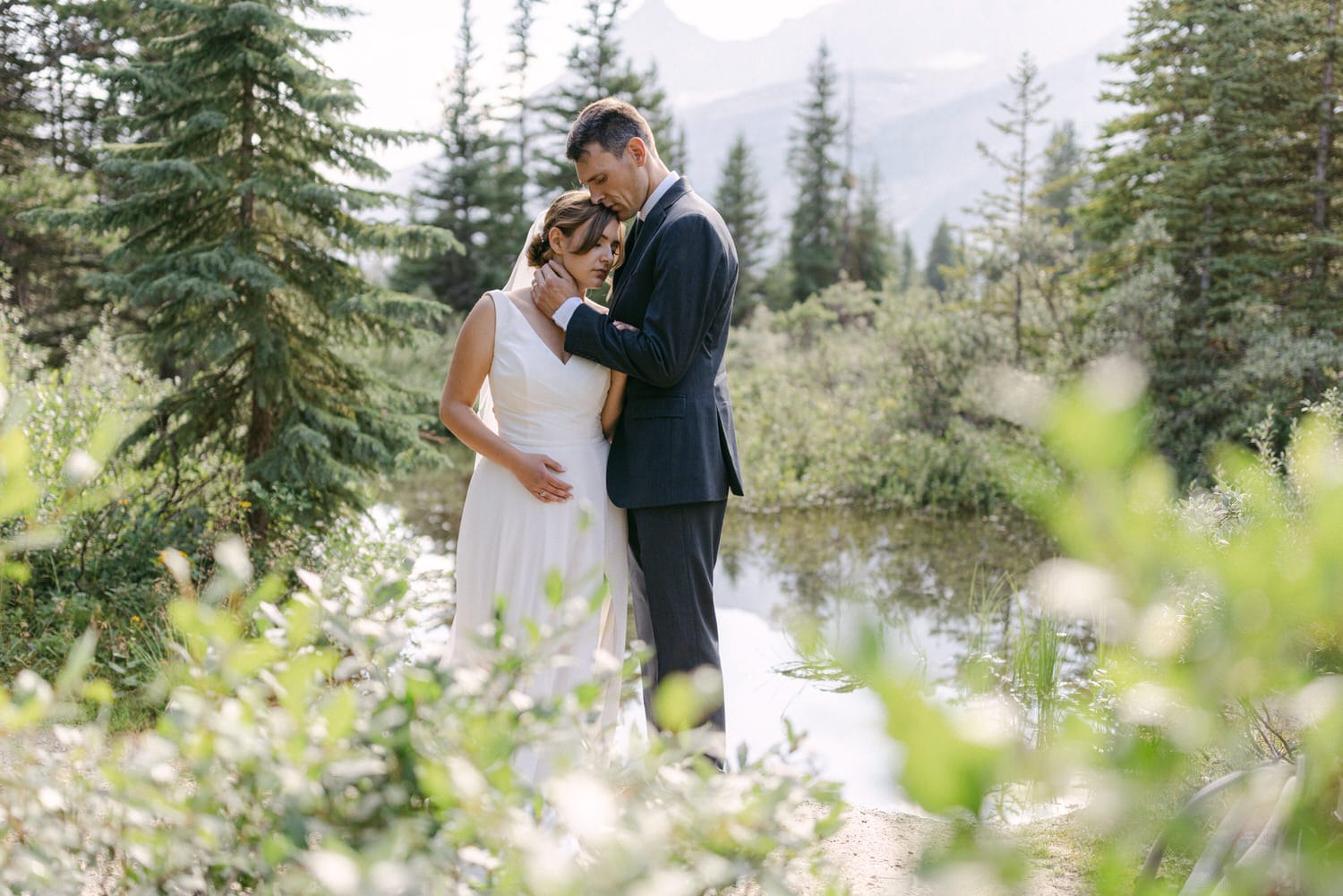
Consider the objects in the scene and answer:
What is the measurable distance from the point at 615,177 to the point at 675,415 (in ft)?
2.70

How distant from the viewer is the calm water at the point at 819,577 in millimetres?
4945

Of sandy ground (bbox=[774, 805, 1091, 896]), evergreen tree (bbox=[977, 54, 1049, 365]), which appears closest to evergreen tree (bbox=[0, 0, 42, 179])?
evergreen tree (bbox=[977, 54, 1049, 365])

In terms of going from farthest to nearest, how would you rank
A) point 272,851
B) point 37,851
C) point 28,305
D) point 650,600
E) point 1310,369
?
point 28,305 < point 1310,369 < point 650,600 < point 37,851 < point 272,851

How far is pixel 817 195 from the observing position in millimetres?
37312

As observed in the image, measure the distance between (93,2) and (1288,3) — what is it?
13822 millimetres

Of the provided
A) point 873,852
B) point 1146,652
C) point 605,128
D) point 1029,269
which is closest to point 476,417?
point 605,128

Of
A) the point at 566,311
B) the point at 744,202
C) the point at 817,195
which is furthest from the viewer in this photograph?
the point at 744,202

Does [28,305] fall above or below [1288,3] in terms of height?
below

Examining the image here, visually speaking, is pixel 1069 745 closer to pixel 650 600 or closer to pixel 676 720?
pixel 676 720

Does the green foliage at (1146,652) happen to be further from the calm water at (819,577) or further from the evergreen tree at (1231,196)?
the evergreen tree at (1231,196)

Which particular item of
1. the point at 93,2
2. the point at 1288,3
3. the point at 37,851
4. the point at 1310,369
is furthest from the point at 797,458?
the point at 37,851

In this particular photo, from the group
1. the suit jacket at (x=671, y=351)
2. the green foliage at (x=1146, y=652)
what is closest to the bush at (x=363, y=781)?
the green foliage at (x=1146, y=652)

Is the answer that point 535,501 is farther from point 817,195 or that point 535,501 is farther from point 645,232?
point 817,195

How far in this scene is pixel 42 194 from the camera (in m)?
10.1
